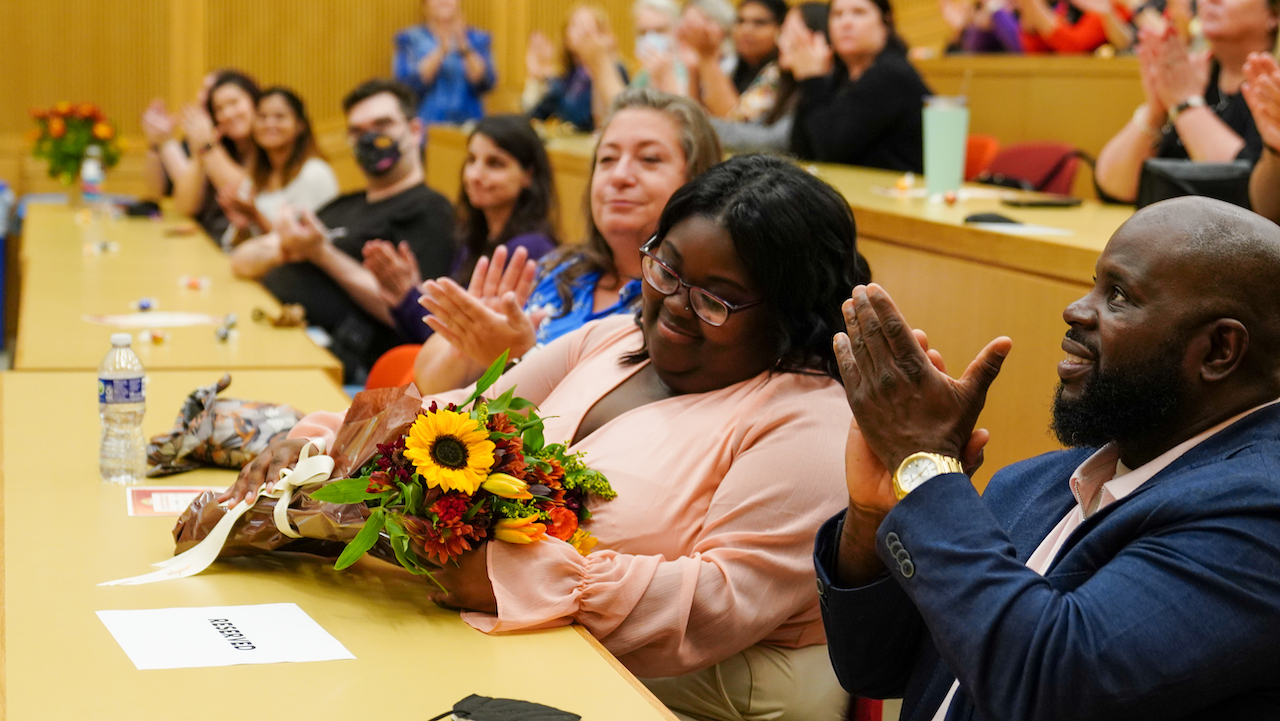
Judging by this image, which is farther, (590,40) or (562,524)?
(590,40)

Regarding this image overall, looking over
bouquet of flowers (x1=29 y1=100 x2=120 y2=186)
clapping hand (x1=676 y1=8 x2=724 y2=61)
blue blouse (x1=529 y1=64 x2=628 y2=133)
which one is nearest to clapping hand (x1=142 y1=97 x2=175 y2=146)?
bouquet of flowers (x1=29 y1=100 x2=120 y2=186)

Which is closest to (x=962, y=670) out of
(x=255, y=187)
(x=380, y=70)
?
(x=255, y=187)

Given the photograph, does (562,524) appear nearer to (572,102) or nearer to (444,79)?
(572,102)

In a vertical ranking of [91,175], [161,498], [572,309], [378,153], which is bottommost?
[161,498]

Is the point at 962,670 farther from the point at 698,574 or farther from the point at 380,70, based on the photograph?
the point at 380,70

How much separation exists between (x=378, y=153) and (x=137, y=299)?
108 centimetres

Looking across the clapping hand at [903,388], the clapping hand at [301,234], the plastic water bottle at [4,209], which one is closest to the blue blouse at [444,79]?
the plastic water bottle at [4,209]

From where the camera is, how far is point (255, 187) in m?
5.66

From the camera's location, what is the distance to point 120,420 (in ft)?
6.84

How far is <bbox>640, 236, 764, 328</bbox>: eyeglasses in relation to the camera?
175cm

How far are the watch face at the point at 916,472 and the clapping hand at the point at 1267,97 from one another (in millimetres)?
1648

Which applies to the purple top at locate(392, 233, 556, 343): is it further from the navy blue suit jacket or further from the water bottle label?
the navy blue suit jacket

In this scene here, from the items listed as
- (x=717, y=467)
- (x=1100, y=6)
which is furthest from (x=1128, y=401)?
(x=1100, y=6)

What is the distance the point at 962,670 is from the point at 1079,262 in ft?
4.92
